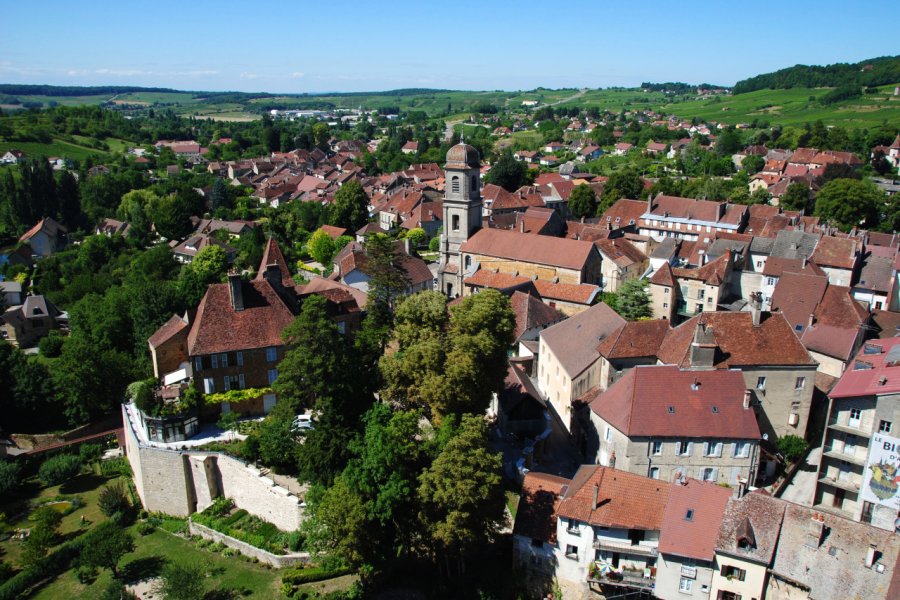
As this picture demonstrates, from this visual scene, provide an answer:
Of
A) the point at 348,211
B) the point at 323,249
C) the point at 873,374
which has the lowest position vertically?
the point at 323,249

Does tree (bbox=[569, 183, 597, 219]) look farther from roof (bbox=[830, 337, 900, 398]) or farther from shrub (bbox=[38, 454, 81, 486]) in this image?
shrub (bbox=[38, 454, 81, 486])

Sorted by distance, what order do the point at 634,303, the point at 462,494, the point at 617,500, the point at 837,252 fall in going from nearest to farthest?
the point at 462,494 < the point at 617,500 < the point at 634,303 < the point at 837,252

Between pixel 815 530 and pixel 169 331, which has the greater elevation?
pixel 169 331

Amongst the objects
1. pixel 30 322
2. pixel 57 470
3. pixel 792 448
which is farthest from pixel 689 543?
pixel 30 322

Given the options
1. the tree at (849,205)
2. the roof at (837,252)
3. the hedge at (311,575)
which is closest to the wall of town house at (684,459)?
the hedge at (311,575)

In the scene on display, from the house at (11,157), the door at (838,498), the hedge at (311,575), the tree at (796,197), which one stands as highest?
the house at (11,157)

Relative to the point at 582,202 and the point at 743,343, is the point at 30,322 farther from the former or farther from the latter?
the point at 582,202

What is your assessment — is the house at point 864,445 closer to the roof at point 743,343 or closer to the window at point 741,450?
the window at point 741,450
